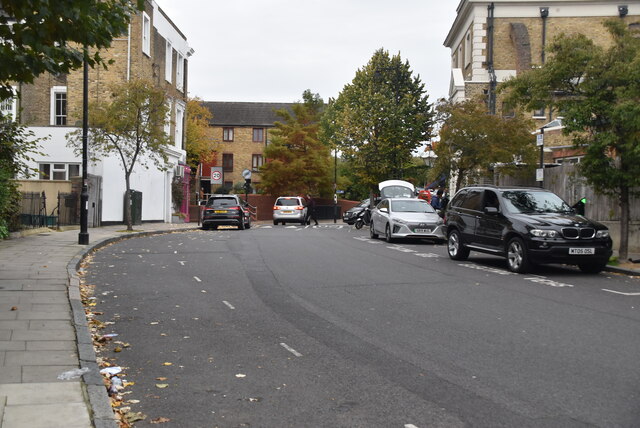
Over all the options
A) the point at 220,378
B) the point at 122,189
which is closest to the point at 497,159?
the point at 122,189

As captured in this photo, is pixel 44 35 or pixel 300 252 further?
pixel 300 252

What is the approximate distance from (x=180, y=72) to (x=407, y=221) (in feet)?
84.3

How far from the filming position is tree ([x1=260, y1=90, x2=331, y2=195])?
58.0 m

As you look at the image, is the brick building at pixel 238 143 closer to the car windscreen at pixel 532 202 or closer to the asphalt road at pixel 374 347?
the car windscreen at pixel 532 202

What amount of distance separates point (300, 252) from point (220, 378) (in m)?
12.6

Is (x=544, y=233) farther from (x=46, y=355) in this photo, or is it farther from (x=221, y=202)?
(x=221, y=202)

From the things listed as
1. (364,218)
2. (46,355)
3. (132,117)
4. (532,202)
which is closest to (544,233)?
(532,202)

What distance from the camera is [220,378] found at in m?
5.88

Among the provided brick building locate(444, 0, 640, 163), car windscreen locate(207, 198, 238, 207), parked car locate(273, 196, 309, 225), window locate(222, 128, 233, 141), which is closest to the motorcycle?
car windscreen locate(207, 198, 238, 207)

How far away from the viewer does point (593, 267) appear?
564 inches

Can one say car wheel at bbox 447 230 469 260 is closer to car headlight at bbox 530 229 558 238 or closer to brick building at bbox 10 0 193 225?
car headlight at bbox 530 229 558 238

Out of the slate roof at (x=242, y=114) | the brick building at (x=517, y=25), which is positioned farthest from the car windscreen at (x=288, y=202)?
the slate roof at (x=242, y=114)

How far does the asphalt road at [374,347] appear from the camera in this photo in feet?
16.6

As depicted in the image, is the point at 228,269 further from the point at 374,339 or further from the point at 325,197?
the point at 325,197
